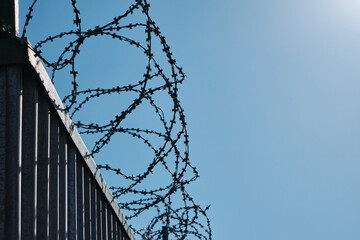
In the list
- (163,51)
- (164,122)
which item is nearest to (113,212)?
(164,122)

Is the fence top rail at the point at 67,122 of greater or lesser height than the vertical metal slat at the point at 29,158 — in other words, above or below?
above

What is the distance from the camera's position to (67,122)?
4.48 meters

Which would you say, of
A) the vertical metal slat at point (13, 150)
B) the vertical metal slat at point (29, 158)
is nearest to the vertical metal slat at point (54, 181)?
the vertical metal slat at point (29, 158)

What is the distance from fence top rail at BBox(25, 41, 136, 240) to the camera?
3.78 meters

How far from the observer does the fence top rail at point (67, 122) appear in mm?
3784

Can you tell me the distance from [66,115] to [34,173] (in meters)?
0.87

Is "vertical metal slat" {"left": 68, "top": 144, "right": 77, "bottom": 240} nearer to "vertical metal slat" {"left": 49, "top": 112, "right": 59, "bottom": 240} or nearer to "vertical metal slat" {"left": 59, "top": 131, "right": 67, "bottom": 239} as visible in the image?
"vertical metal slat" {"left": 59, "top": 131, "right": 67, "bottom": 239}

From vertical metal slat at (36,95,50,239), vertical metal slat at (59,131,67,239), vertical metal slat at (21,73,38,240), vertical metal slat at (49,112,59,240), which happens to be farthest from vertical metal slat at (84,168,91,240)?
vertical metal slat at (21,73,38,240)

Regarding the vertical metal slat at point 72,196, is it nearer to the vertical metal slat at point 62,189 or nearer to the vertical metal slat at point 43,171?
the vertical metal slat at point 62,189

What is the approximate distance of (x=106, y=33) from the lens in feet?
14.7

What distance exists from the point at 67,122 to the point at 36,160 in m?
0.74

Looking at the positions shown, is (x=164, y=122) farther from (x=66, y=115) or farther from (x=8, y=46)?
(x=8, y=46)

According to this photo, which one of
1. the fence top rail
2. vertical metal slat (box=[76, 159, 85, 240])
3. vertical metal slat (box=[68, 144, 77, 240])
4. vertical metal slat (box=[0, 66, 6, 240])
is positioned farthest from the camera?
vertical metal slat (box=[76, 159, 85, 240])

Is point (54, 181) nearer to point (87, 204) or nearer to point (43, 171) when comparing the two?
point (43, 171)
